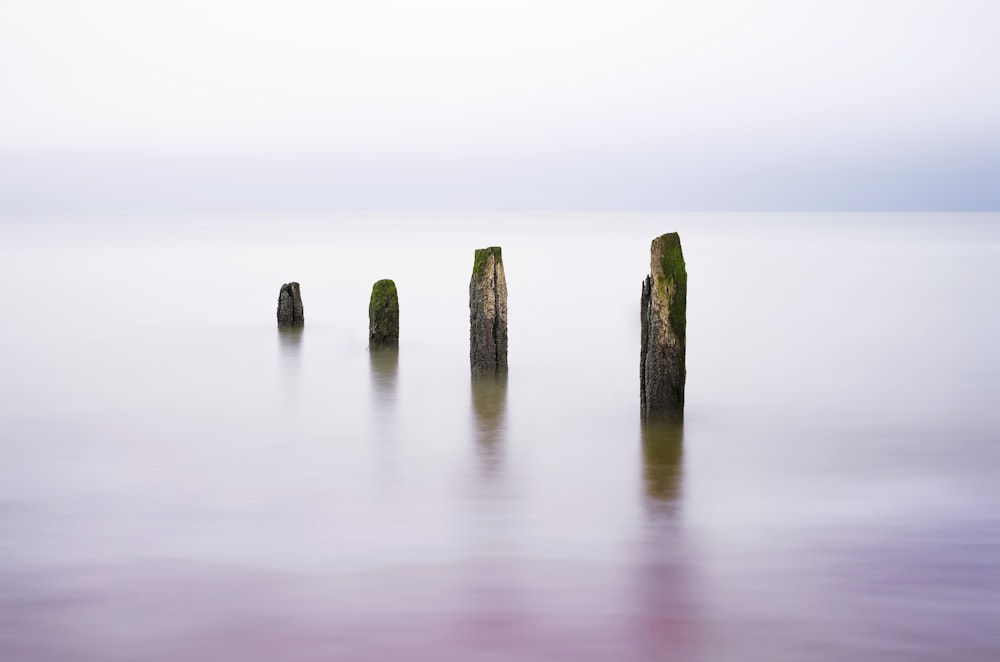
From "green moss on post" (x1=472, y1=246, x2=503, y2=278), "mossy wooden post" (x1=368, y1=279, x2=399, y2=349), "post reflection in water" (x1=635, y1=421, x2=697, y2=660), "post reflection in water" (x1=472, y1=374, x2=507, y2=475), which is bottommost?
"post reflection in water" (x1=635, y1=421, x2=697, y2=660)

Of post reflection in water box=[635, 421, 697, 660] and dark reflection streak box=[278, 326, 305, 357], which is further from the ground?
dark reflection streak box=[278, 326, 305, 357]

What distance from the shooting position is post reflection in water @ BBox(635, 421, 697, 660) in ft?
20.8

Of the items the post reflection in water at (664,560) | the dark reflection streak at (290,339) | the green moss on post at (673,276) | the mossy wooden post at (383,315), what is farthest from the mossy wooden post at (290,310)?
the green moss on post at (673,276)

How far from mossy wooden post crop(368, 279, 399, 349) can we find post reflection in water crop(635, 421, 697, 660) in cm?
588

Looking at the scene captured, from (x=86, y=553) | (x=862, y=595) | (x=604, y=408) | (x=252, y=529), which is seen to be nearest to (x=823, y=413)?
(x=604, y=408)

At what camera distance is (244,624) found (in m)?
6.36

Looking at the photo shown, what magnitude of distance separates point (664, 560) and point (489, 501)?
76.9 inches

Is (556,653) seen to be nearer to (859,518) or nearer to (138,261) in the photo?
(859,518)

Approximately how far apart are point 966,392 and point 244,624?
1194 cm

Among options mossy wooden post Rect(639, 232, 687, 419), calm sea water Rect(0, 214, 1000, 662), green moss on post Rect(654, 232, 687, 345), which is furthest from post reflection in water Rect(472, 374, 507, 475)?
green moss on post Rect(654, 232, 687, 345)

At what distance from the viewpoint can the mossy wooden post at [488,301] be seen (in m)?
12.9

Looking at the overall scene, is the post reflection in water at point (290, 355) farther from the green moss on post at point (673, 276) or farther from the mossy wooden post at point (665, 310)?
the green moss on post at point (673, 276)

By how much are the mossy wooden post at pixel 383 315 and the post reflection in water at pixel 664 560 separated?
5.88 metres

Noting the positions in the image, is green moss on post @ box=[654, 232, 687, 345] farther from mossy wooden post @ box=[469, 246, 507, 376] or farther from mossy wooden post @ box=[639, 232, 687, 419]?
mossy wooden post @ box=[469, 246, 507, 376]
